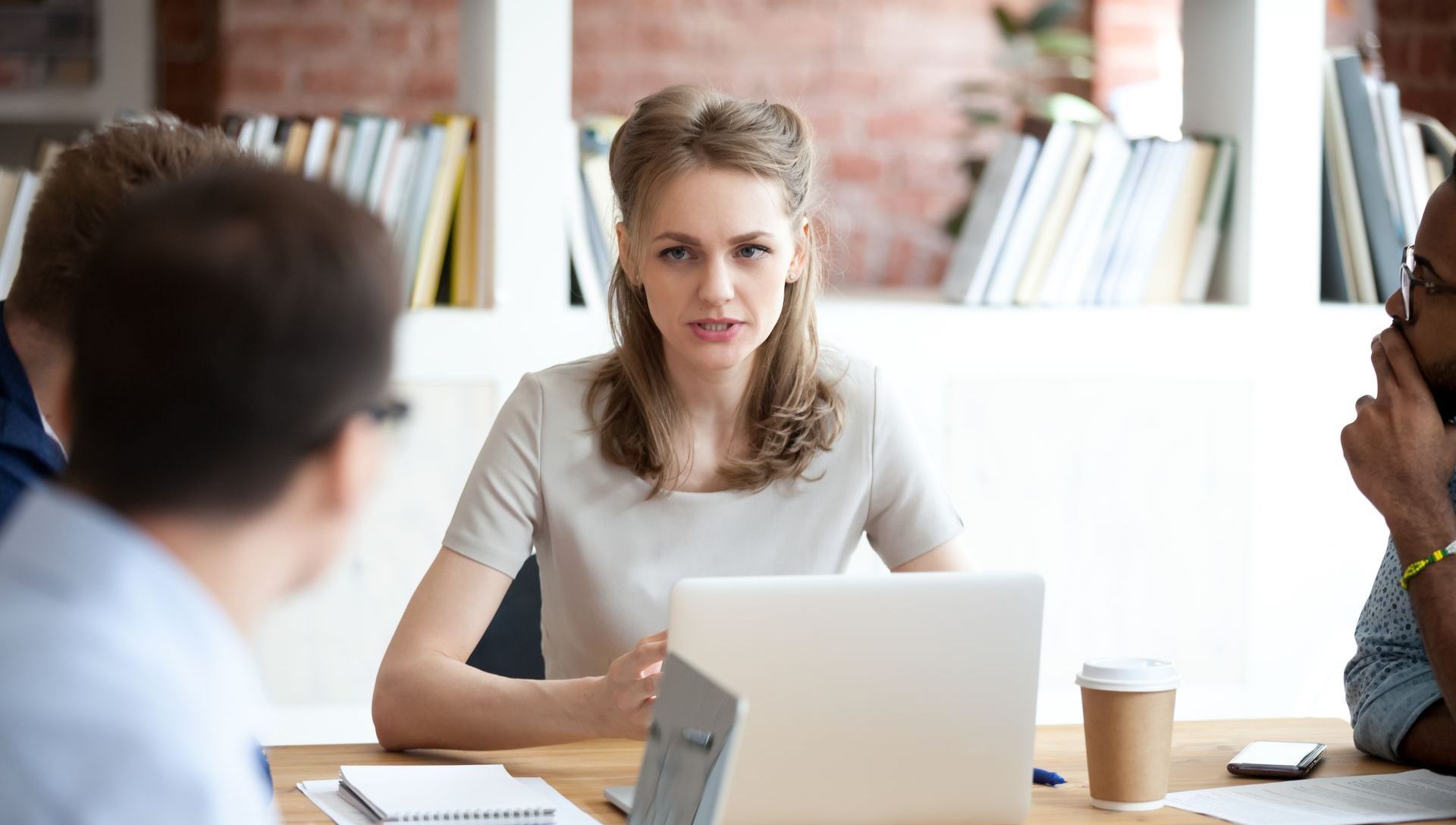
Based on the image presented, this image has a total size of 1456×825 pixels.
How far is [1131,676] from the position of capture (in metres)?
1.21

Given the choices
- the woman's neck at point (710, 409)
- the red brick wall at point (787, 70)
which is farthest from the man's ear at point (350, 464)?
the red brick wall at point (787, 70)

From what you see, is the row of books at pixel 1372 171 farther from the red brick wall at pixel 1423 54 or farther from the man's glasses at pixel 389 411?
the man's glasses at pixel 389 411

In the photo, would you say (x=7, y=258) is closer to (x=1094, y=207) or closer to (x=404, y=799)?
(x=404, y=799)

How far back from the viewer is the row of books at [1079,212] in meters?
2.52

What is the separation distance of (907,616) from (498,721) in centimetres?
47

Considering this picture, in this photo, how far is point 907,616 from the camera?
1.13 meters

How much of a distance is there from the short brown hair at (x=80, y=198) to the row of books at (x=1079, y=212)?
1.49 meters

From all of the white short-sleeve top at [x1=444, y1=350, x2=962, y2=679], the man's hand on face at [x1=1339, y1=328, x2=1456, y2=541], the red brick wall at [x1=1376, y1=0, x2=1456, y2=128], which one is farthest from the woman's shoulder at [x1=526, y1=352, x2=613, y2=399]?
the red brick wall at [x1=1376, y1=0, x2=1456, y2=128]

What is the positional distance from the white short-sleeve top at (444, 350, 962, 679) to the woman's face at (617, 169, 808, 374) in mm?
164

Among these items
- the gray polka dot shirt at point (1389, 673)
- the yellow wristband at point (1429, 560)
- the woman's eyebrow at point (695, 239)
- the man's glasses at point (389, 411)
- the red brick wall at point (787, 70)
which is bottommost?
the gray polka dot shirt at point (1389, 673)

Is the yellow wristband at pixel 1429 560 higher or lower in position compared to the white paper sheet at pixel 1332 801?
higher

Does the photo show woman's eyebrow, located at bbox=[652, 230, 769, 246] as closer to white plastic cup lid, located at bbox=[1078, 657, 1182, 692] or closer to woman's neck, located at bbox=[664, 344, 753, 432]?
woman's neck, located at bbox=[664, 344, 753, 432]

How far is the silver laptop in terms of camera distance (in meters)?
1.11

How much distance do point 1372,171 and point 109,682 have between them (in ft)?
8.04
